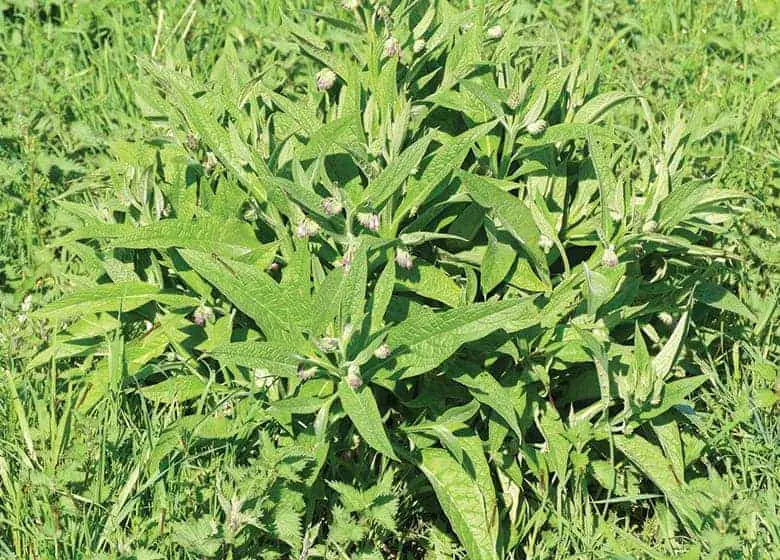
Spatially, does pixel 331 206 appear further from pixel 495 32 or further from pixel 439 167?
pixel 495 32

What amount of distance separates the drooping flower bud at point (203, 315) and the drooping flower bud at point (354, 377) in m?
0.61

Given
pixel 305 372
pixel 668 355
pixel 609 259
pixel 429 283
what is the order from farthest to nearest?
1. pixel 668 355
2. pixel 429 283
3. pixel 609 259
4. pixel 305 372

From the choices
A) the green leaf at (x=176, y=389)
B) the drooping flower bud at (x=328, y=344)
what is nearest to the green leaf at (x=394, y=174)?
the drooping flower bud at (x=328, y=344)

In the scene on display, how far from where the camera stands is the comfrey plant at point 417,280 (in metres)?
2.62

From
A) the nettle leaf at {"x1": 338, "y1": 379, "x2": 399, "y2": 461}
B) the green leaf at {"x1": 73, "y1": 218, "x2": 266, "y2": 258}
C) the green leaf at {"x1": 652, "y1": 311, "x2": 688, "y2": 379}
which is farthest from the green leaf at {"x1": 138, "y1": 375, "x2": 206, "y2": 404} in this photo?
the green leaf at {"x1": 652, "y1": 311, "x2": 688, "y2": 379}

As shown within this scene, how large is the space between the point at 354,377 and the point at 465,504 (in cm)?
54

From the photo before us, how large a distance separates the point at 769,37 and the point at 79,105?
3472mm

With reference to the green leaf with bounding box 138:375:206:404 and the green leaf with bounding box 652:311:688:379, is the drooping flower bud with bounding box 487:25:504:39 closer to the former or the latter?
the green leaf with bounding box 652:311:688:379

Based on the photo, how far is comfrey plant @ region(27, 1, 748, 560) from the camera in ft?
8.58

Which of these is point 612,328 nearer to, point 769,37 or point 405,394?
point 405,394

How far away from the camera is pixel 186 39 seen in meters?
5.03

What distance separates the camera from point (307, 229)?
2.67 metres

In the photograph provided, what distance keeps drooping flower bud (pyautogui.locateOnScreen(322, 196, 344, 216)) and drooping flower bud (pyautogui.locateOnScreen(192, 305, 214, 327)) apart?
0.61m

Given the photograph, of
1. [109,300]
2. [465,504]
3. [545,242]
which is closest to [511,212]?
[545,242]
